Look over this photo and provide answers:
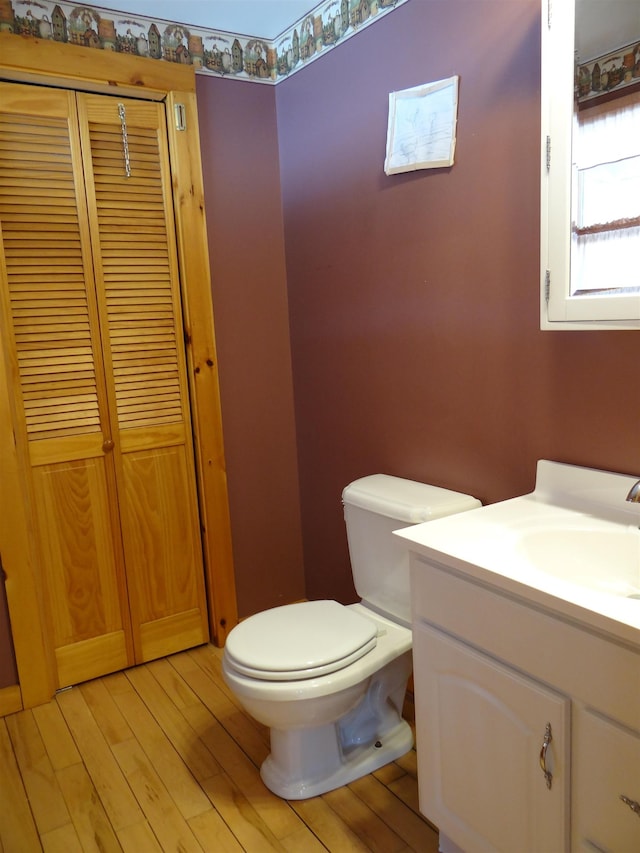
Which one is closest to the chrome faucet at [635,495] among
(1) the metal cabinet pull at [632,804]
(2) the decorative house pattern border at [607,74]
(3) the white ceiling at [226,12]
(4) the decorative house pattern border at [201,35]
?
(1) the metal cabinet pull at [632,804]

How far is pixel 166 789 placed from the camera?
182 centimetres

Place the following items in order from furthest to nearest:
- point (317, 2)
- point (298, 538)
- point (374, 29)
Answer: point (298, 538)
point (317, 2)
point (374, 29)

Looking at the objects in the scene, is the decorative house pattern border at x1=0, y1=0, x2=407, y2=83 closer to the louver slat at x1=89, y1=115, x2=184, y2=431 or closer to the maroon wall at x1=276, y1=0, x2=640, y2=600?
the maroon wall at x1=276, y1=0, x2=640, y2=600

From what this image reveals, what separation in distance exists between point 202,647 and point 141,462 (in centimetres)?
79

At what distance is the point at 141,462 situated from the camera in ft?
7.80

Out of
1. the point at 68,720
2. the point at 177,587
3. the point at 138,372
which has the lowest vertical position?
the point at 68,720

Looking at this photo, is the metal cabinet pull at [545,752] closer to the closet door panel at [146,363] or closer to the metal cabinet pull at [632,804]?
the metal cabinet pull at [632,804]

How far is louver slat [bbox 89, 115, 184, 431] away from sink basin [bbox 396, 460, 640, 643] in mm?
1262

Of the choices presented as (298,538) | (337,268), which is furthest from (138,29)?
(298,538)

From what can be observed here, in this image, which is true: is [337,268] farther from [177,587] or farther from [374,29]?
[177,587]

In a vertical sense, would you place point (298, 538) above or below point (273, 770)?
above

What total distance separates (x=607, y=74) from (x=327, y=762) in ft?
5.89

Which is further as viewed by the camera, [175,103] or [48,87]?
[175,103]

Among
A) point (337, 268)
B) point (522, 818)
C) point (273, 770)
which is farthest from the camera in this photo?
point (337, 268)
